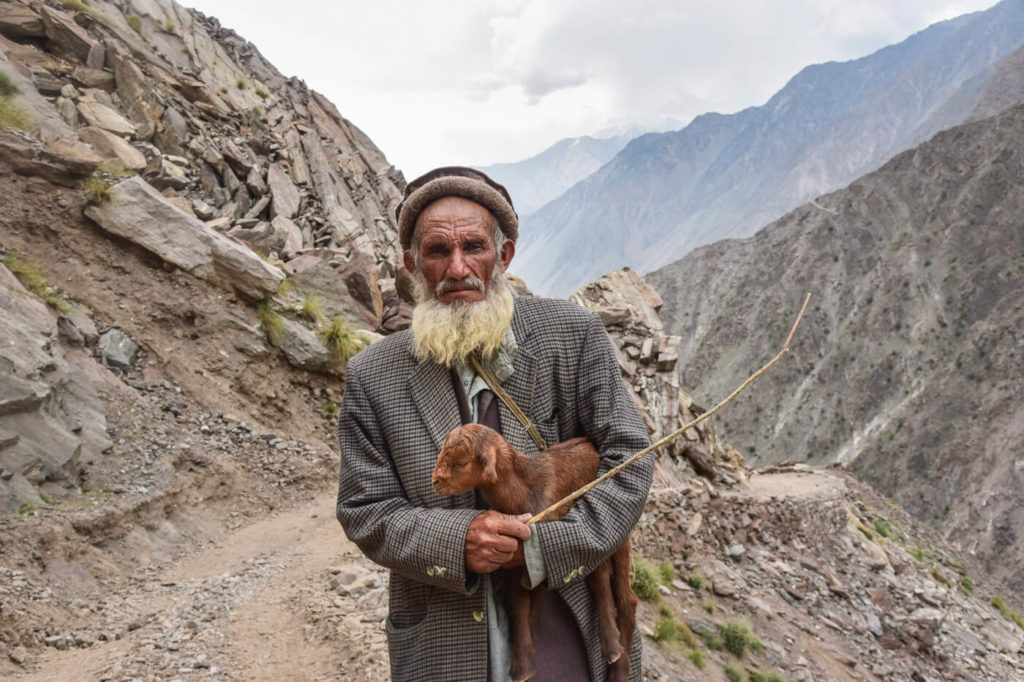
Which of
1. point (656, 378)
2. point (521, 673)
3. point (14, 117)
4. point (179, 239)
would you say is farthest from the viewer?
point (656, 378)

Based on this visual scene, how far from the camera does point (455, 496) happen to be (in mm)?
1860

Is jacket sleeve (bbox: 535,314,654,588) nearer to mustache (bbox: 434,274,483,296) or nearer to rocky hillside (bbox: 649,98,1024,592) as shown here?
mustache (bbox: 434,274,483,296)

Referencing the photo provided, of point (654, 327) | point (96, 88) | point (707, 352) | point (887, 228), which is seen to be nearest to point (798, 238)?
point (887, 228)

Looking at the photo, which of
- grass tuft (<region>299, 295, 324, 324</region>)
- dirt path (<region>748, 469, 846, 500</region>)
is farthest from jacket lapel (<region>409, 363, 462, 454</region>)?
dirt path (<region>748, 469, 846, 500</region>)

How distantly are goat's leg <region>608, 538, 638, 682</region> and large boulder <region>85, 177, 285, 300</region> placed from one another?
8985 millimetres

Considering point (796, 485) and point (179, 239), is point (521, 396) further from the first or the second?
point (796, 485)

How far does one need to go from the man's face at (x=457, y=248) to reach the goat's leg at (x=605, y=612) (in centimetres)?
101

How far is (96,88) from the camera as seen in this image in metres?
14.2

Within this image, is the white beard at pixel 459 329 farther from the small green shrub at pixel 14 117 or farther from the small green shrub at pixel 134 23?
the small green shrub at pixel 134 23

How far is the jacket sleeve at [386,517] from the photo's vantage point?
165cm

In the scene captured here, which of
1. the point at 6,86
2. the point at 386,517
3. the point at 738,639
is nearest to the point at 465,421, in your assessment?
the point at 386,517

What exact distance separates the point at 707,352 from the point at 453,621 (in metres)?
84.3

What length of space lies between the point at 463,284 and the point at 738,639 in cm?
705

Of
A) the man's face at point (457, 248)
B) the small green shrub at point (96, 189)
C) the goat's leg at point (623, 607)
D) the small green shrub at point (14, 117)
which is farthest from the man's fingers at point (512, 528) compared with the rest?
the small green shrub at point (14, 117)
